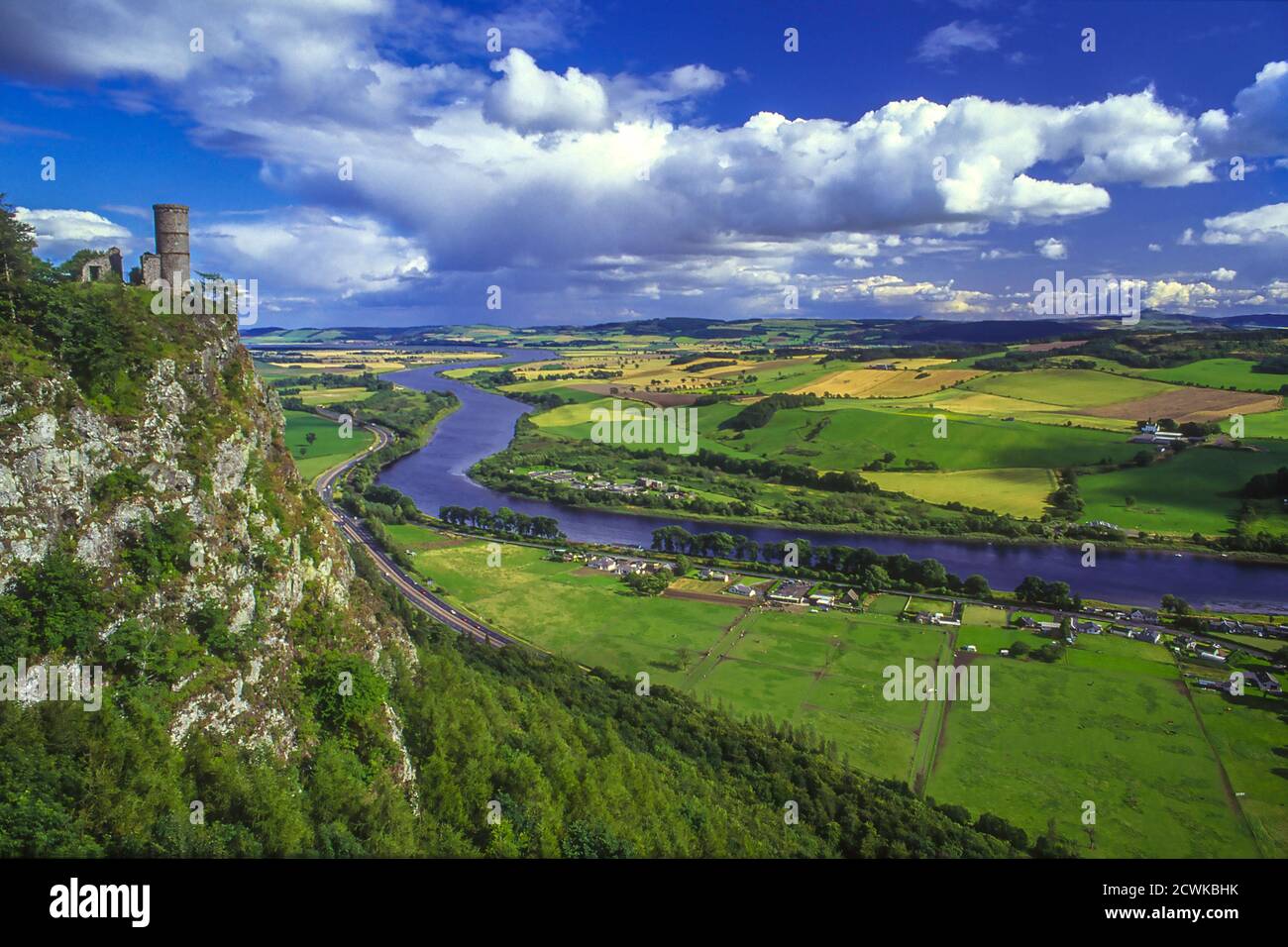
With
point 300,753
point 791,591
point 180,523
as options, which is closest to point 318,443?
point 791,591

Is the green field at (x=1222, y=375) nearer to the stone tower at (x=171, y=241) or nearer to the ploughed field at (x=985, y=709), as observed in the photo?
the ploughed field at (x=985, y=709)

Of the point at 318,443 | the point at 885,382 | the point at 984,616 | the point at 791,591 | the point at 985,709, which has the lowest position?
the point at 985,709

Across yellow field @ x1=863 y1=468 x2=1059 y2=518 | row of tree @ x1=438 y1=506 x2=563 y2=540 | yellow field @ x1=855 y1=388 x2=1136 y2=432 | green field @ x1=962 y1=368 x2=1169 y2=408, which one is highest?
green field @ x1=962 y1=368 x2=1169 y2=408

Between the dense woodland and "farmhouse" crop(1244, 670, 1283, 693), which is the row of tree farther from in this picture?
"farmhouse" crop(1244, 670, 1283, 693)

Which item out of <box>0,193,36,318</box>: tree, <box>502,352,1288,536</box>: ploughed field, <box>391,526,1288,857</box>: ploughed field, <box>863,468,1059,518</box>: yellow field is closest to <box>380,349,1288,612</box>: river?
<box>502,352,1288,536</box>: ploughed field

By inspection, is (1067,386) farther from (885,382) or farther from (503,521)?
(503,521)

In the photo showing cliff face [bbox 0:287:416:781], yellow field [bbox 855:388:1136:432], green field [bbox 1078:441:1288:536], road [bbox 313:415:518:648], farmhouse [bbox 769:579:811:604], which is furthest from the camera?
yellow field [bbox 855:388:1136:432]
